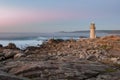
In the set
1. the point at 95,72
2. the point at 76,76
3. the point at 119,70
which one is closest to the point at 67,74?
the point at 76,76

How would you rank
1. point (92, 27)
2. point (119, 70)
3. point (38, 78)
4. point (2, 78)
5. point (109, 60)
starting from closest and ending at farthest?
point (2, 78) < point (38, 78) < point (119, 70) < point (109, 60) < point (92, 27)

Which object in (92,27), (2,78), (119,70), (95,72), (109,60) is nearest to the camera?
(2,78)

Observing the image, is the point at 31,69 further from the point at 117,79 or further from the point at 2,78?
the point at 117,79

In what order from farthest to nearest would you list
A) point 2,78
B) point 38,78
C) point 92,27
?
1. point 92,27
2. point 38,78
3. point 2,78

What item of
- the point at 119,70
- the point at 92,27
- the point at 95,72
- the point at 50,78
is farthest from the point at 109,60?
the point at 92,27

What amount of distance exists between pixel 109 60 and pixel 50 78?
18.9 ft

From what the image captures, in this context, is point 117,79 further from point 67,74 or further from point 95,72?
point 67,74

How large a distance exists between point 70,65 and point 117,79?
205 centimetres

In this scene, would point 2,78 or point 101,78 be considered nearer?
point 2,78

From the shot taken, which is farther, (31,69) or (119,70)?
(119,70)

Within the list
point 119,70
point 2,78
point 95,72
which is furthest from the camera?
point 119,70

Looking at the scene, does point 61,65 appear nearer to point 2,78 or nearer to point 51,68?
point 51,68

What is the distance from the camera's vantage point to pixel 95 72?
12.7 m

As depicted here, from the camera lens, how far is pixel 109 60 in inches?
671
